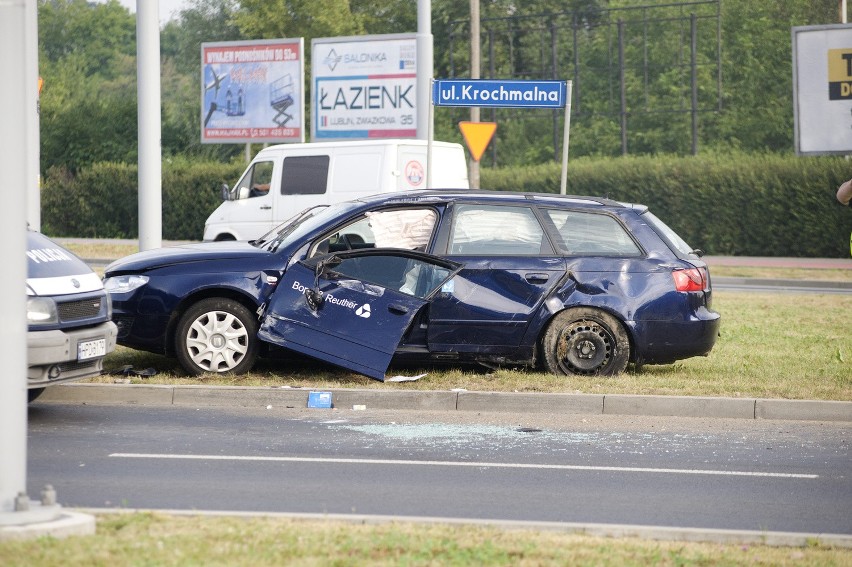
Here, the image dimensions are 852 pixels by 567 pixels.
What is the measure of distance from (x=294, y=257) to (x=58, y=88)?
46.4 m

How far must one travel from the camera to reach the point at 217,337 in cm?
1009

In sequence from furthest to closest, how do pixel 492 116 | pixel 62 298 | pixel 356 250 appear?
pixel 492 116
pixel 356 250
pixel 62 298

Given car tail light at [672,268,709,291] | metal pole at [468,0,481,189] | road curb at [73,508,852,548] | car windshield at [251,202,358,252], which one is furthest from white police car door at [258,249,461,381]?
metal pole at [468,0,481,189]

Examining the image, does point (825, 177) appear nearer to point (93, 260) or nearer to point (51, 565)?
point (93, 260)

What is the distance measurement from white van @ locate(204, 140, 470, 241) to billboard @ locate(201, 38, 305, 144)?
42.8ft

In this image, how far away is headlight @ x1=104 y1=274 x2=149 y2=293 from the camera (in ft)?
33.1

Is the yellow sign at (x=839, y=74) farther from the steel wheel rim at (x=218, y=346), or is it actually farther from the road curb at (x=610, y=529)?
the road curb at (x=610, y=529)

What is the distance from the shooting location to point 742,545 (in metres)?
5.58

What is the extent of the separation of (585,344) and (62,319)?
166 inches

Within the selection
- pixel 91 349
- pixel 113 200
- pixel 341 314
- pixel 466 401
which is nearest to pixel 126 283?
pixel 91 349

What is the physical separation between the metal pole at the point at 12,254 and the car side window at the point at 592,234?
5.86 m

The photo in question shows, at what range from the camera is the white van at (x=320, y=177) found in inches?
787

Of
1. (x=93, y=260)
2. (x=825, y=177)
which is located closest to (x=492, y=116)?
(x=825, y=177)

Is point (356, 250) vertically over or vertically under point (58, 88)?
under
